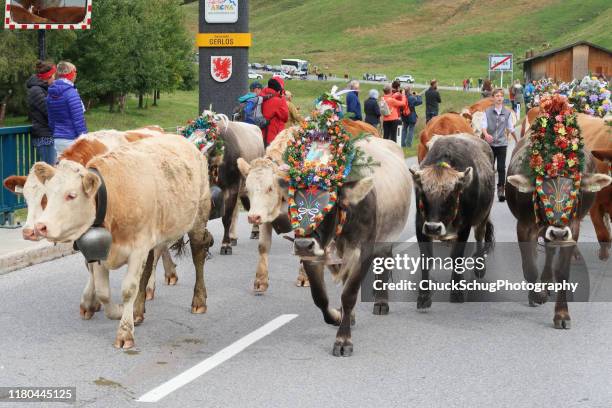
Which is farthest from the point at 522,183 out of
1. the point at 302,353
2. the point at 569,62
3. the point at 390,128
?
the point at 569,62

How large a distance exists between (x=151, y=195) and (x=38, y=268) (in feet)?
14.0

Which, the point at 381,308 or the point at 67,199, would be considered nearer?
the point at 67,199

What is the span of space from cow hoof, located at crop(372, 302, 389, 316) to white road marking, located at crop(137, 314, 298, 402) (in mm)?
778

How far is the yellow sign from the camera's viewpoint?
24219mm

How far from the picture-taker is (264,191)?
9891mm

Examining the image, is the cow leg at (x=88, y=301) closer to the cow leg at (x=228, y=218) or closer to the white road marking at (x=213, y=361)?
the white road marking at (x=213, y=361)

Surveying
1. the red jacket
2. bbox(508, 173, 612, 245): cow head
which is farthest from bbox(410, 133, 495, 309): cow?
the red jacket

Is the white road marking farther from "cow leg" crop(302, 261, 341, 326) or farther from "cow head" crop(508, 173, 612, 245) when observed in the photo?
"cow head" crop(508, 173, 612, 245)

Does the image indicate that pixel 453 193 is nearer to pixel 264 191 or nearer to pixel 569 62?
pixel 264 191

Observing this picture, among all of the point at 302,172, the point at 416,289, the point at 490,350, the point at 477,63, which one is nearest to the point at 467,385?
the point at 490,350

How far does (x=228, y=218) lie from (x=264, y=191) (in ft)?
15.6

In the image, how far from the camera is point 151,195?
9.66 m

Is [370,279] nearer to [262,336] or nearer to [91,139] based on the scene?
[262,336]

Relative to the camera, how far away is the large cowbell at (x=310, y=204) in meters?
9.19
